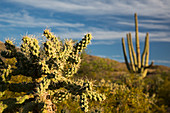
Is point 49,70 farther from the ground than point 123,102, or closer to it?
farther from the ground

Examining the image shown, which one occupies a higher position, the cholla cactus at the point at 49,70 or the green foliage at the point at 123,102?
the cholla cactus at the point at 49,70

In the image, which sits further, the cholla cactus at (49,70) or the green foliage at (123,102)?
the green foliage at (123,102)

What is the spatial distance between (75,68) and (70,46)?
639 mm

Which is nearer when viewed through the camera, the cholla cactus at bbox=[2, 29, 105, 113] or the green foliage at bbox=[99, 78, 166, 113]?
the cholla cactus at bbox=[2, 29, 105, 113]

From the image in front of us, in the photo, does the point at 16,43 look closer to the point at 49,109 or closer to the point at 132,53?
the point at 49,109

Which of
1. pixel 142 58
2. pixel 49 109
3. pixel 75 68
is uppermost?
pixel 75 68

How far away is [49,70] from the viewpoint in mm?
5262

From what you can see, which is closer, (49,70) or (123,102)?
(49,70)

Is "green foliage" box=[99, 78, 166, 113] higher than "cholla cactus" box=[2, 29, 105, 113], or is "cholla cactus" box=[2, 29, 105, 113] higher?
"cholla cactus" box=[2, 29, 105, 113]

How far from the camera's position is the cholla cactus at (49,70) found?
5.01 meters

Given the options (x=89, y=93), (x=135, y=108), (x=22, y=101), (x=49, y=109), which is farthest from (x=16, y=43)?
(x=135, y=108)

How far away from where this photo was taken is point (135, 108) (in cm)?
940

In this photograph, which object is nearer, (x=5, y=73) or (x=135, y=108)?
(x=5, y=73)

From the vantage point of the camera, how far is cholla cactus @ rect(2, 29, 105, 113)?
5.01 m
